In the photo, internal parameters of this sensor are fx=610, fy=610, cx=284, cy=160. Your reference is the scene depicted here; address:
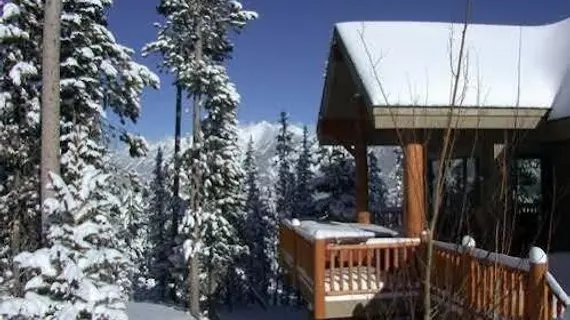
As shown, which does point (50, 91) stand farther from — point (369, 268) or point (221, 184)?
point (221, 184)

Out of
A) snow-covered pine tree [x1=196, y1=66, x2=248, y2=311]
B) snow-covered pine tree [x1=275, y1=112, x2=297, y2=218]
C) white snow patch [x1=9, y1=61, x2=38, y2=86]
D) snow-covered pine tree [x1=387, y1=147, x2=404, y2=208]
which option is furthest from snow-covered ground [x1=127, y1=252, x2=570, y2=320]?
white snow patch [x1=9, y1=61, x2=38, y2=86]

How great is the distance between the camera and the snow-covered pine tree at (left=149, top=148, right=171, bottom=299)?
33031mm

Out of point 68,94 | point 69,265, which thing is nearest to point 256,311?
point 68,94

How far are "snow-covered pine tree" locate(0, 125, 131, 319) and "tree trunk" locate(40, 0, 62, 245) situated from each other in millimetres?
1826

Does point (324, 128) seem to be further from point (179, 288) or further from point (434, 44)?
point (179, 288)

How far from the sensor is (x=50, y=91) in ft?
30.1

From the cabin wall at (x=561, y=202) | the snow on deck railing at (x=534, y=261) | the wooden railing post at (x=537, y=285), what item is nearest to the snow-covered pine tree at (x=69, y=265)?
the snow on deck railing at (x=534, y=261)

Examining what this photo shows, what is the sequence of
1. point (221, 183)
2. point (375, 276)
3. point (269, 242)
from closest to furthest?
point (375, 276) < point (221, 183) < point (269, 242)

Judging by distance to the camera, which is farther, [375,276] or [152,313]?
[152,313]

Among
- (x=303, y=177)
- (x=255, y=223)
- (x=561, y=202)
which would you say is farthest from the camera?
(x=255, y=223)

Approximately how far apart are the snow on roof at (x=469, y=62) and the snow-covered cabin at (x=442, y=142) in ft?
0.08

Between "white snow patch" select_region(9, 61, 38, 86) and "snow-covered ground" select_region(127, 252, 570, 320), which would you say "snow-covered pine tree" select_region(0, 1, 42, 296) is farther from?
"snow-covered ground" select_region(127, 252, 570, 320)

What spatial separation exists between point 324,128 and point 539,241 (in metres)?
5.57

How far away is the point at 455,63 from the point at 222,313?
2865 cm
